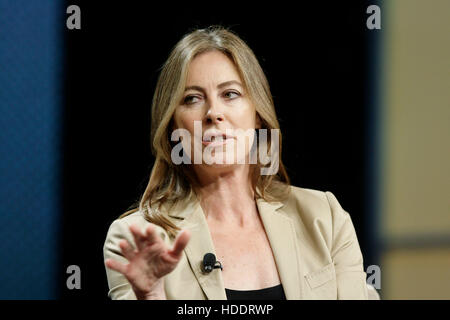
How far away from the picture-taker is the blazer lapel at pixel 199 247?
1.58m

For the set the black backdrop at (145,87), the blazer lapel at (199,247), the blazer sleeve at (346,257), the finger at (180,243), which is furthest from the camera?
the black backdrop at (145,87)

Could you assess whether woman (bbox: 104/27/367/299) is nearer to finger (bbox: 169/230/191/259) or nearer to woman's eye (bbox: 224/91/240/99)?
woman's eye (bbox: 224/91/240/99)

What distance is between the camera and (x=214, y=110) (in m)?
1.71

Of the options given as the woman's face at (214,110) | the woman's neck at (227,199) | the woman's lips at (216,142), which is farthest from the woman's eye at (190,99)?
the woman's neck at (227,199)

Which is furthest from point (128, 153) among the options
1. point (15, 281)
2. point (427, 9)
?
point (427, 9)

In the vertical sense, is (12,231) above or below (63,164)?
below

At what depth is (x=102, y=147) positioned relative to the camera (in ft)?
6.17

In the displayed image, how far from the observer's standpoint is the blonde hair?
1.75 meters

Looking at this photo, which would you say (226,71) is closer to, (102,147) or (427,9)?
(102,147)

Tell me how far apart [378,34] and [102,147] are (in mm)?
984

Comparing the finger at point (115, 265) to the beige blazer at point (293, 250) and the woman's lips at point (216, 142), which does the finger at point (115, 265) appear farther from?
the woman's lips at point (216, 142)

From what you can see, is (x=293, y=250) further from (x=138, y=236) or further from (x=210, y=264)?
(x=138, y=236)

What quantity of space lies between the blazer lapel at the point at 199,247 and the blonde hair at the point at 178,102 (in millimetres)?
57

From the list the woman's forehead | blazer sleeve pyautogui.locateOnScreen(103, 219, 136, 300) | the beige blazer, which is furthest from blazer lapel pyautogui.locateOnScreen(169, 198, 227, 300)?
the woman's forehead
